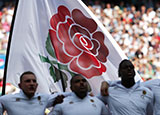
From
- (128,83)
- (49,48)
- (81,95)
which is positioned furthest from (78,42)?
(81,95)

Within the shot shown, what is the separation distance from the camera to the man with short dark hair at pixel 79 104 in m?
5.38

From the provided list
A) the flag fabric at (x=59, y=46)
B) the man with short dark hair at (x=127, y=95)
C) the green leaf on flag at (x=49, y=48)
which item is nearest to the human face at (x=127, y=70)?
the man with short dark hair at (x=127, y=95)

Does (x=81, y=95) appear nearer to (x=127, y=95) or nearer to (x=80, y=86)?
(x=80, y=86)

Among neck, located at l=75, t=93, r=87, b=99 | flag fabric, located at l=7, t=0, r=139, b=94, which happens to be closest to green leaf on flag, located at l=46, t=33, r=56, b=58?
flag fabric, located at l=7, t=0, r=139, b=94

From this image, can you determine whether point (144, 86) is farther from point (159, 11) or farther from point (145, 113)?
point (159, 11)

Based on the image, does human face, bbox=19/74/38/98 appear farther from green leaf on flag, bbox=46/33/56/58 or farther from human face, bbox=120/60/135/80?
green leaf on flag, bbox=46/33/56/58

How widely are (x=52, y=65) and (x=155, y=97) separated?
1.65 meters

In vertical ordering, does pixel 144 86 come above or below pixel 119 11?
below

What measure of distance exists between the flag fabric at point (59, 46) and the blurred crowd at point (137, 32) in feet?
28.6

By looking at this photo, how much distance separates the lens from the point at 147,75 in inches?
618

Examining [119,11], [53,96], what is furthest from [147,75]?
[53,96]

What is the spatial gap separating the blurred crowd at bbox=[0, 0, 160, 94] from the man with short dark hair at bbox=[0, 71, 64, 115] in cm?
994

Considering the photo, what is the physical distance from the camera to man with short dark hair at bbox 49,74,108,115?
5.38 metres

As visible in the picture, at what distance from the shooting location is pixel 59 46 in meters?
6.88
